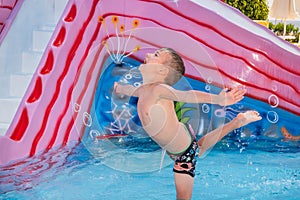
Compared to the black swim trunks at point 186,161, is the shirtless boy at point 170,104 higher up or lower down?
higher up

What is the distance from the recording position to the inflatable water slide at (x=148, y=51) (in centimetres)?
326

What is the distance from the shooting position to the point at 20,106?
301 centimetres

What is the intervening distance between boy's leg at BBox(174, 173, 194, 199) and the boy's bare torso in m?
0.11

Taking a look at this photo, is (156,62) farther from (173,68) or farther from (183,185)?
(183,185)

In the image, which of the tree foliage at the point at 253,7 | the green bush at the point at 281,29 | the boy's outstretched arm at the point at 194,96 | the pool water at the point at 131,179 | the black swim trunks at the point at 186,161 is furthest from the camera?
the green bush at the point at 281,29

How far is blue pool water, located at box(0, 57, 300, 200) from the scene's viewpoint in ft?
9.06

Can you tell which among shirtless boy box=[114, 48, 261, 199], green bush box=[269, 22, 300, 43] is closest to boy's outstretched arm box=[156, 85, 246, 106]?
shirtless boy box=[114, 48, 261, 199]

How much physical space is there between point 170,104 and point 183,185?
0.35 m

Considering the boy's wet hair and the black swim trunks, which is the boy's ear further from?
the black swim trunks

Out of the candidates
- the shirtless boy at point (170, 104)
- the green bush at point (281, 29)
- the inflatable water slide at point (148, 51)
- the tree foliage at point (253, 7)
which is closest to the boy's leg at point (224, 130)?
Result: the shirtless boy at point (170, 104)

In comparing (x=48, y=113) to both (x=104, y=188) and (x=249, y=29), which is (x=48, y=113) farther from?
(x=249, y=29)

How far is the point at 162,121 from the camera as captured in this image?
221 cm

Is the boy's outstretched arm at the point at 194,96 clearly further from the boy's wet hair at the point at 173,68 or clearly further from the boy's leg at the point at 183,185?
the boy's leg at the point at 183,185

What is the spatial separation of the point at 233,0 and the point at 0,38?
20.8ft
